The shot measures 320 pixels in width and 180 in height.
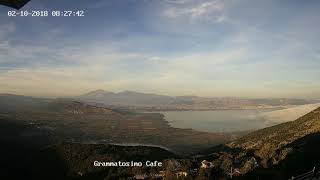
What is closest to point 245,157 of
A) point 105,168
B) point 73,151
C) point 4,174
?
point 105,168

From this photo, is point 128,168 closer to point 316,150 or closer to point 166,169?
point 166,169

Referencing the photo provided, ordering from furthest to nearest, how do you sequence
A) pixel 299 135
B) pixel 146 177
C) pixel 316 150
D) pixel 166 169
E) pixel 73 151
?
1. pixel 73 151
2. pixel 299 135
3. pixel 166 169
4. pixel 146 177
5. pixel 316 150

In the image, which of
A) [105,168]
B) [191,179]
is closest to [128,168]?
[105,168]

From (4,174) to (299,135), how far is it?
481 feet

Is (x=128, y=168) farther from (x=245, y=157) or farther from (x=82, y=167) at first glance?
(x=245, y=157)

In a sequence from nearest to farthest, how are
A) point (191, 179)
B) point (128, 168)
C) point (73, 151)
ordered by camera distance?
point (191, 179) → point (128, 168) → point (73, 151)

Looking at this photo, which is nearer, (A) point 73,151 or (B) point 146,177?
(B) point 146,177

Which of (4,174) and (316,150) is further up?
(316,150)

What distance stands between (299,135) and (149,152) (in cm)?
8045

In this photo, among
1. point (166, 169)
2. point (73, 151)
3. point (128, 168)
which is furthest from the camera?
point (73, 151)

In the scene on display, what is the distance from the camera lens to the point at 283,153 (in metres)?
152

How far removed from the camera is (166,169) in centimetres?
15612

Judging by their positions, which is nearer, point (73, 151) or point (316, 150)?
point (316, 150)

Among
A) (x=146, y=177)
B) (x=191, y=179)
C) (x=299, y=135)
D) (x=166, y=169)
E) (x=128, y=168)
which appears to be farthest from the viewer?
(x=299, y=135)
